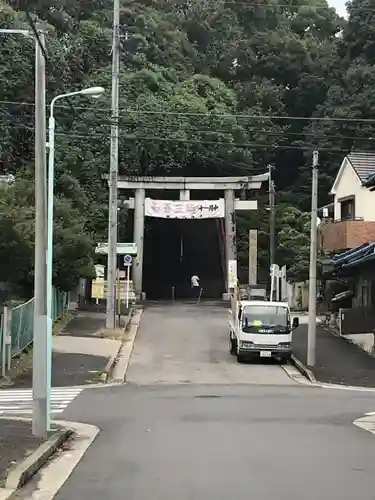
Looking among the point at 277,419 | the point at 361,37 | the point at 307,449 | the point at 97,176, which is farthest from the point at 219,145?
the point at 307,449

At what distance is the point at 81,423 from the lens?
15406mm

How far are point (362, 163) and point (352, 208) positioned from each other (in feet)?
7.90

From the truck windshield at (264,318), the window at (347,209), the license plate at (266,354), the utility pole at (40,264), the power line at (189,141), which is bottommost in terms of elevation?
the license plate at (266,354)

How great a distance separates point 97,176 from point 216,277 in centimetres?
1434

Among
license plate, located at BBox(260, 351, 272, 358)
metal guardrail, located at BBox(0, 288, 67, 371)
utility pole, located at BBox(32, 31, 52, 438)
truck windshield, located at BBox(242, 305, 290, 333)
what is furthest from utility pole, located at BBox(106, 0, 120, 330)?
utility pole, located at BBox(32, 31, 52, 438)

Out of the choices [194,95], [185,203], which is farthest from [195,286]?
[194,95]

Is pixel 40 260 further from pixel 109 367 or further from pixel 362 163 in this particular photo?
pixel 362 163

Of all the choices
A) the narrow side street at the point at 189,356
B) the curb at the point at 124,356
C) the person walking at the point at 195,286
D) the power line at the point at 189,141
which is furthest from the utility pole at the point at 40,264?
the person walking at the point at 195,286

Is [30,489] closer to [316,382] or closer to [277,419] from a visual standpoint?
[277,419]

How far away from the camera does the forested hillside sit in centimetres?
4681

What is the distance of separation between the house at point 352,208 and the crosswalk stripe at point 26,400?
14.7m

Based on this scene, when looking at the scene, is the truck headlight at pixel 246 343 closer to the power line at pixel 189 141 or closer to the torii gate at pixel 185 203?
the power line at pixel 189 141

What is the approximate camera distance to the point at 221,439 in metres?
13.0

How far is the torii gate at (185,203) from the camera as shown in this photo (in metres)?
51.5
